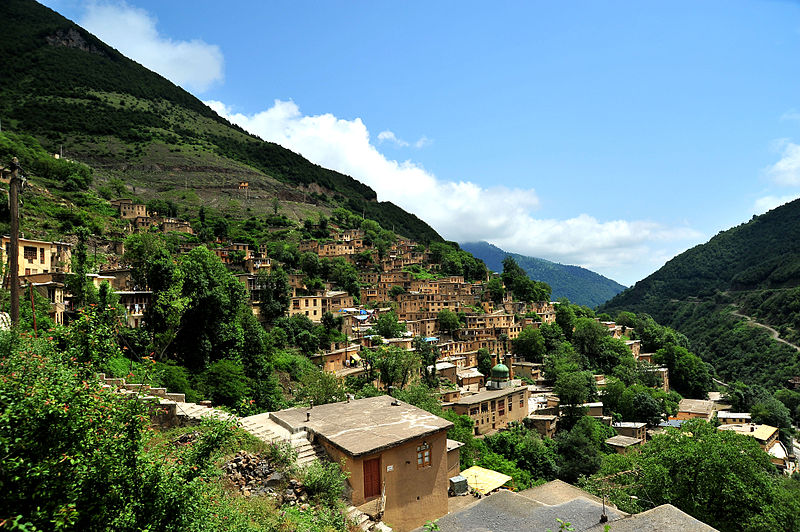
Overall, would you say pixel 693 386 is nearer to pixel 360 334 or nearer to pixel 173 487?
pixel 360 334

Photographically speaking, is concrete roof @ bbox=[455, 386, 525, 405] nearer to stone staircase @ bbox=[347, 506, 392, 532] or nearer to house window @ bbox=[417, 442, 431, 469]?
house window @ bbox=[417, 442, 431, 469]

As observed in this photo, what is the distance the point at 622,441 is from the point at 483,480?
882 inches

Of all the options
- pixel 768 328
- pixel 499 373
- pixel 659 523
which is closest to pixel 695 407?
pixel 499 373

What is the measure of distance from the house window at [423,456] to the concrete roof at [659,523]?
4.87m

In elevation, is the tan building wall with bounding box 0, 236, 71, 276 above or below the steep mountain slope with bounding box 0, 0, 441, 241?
below

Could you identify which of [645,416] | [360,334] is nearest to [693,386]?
[645,416]

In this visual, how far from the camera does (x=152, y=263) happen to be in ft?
86.0

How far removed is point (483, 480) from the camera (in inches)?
865

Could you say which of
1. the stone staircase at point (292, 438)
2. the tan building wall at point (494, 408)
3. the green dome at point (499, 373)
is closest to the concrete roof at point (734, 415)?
the tan building wall at point (494, 408)

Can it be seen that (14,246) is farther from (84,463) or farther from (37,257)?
(37,257)

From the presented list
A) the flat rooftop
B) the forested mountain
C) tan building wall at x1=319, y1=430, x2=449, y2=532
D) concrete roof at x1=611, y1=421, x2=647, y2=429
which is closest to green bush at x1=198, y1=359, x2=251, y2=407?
tan building wall at x1=319, y1=430, x2=449, y2=532

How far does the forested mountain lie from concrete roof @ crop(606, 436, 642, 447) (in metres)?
50.2

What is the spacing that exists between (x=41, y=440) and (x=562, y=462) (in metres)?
36.9

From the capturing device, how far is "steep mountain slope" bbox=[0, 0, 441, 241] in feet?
321
